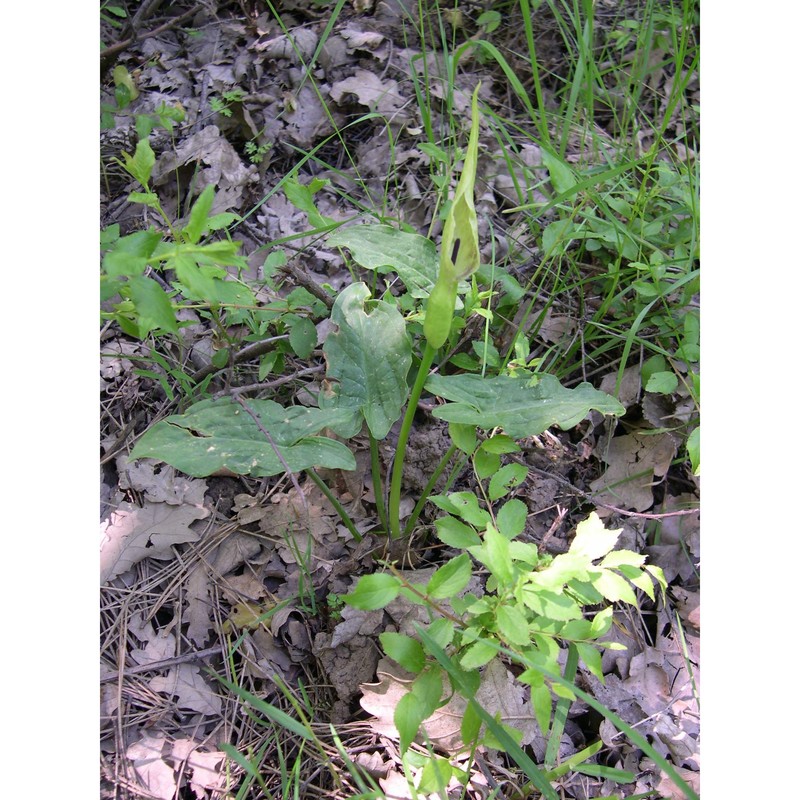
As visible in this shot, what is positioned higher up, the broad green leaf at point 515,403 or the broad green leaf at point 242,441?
the broad green leaf at point 515,403

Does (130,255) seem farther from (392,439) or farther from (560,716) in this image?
(560,716)

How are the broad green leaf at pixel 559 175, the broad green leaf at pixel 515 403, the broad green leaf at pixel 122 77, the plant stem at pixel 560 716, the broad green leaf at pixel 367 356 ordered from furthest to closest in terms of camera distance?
the broad green leaf at pixel 122 77 < the broad green leaf at pixel 559 175 < the broad green leaf at pixel 367 356 < the broad green leaf at pixel 515 403 < the plant stem at pixel 560 716

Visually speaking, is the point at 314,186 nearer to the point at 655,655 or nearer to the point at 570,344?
the point at 570,344

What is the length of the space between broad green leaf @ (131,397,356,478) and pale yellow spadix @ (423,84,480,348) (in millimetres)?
292

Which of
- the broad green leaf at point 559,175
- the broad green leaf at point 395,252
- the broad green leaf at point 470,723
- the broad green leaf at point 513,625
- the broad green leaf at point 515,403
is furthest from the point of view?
the broad green leaf at point 559,175

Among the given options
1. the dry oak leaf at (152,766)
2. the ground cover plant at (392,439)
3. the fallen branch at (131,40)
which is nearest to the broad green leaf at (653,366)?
the ground cover plant at (392,439)

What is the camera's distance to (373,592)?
3.34ft

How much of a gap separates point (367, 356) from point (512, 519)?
0.48m

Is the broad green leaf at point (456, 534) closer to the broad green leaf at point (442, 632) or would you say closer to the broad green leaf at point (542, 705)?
the broad green leaf at point (442, 632)

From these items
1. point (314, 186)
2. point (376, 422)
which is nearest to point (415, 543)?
point (376, 422)

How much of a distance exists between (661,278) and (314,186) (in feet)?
2.92

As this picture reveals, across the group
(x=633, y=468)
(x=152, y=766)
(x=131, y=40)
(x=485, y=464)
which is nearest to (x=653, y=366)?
(x=633, y=468)

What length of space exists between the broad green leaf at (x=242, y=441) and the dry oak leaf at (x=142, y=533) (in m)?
0.31

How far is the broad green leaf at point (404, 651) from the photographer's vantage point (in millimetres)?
1065
